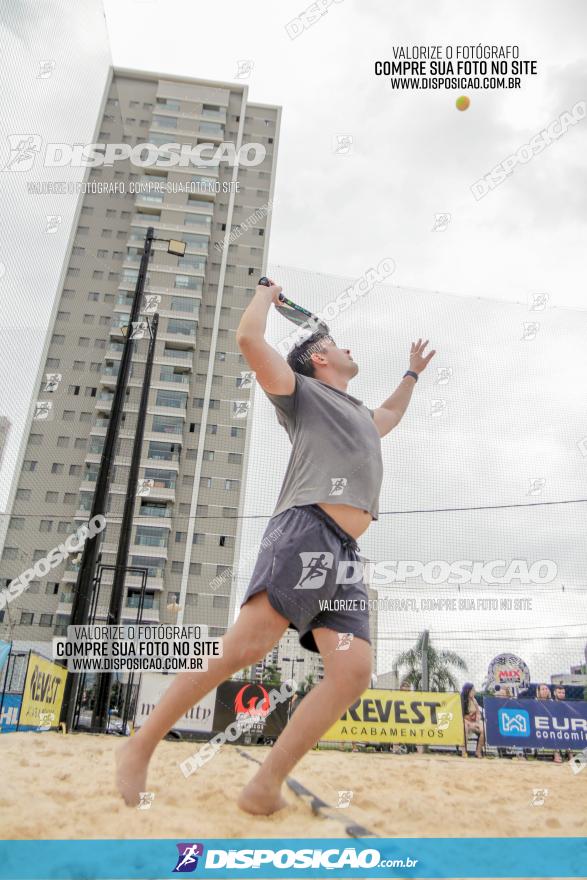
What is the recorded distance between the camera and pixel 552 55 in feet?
9.65

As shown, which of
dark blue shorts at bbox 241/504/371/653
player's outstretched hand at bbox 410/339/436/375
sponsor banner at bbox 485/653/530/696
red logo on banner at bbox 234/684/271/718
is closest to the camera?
dark blue shorts at bbox 241/504/371/653

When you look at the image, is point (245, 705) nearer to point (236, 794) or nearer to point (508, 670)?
point (508, 670)

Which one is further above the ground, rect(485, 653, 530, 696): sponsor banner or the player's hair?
the player's hair

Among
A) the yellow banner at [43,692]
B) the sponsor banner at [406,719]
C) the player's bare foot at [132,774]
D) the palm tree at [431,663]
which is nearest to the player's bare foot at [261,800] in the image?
the player's bare foot at [132,774]

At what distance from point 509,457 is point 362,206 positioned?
136 cm

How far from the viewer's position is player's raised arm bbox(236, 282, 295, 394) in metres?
1.54

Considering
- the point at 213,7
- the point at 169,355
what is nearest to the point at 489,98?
the point at 213,7

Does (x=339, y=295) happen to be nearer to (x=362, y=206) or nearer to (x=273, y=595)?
(x=362, y=206)

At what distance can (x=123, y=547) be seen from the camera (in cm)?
282

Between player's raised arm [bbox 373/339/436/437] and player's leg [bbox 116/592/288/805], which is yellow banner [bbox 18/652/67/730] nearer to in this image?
player's leg [bbox 116/592/288/805]

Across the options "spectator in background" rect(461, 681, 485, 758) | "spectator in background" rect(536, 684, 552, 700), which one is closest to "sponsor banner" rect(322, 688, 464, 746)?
"spectator in background" rect(461, 681, 485, 758)

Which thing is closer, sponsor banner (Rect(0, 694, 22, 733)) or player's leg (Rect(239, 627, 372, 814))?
player's leg (Rect(239, 627, 372, 814))

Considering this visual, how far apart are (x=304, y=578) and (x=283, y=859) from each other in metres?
0.59

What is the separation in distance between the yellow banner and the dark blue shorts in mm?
1945
